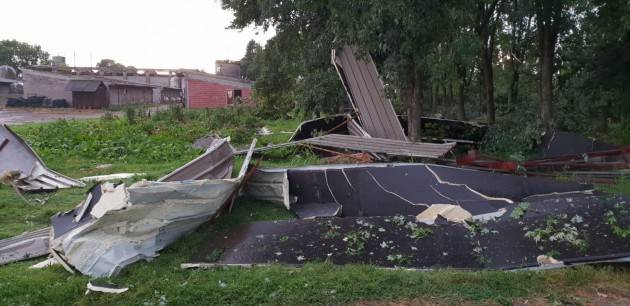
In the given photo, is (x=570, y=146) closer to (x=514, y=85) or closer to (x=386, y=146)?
(x=386, y=146)

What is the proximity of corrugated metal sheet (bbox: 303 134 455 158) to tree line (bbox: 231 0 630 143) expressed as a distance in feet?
2.59

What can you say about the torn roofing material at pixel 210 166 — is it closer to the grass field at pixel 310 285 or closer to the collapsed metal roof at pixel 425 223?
the collapsed metal roof at pixel 425 223

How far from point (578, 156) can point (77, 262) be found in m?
7.48

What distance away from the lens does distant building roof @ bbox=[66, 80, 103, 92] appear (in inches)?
1220

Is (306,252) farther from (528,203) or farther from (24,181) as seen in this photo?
(24,181)

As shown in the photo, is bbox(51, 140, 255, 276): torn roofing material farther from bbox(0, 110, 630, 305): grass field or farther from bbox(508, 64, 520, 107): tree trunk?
bbox(508, 64, 520, 107): tree trunk

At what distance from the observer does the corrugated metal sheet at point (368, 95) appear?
9.65 meters

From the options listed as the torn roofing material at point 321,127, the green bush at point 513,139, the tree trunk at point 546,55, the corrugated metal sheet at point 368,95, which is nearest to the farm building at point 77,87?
the torn roofing material at point 321,127

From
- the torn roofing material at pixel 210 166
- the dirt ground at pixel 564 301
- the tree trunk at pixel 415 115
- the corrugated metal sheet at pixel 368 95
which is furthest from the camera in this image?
the corrugated metal sheet at pixel 368 95

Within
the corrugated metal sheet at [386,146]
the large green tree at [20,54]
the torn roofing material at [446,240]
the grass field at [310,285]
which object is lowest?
the grass field at [310,285]

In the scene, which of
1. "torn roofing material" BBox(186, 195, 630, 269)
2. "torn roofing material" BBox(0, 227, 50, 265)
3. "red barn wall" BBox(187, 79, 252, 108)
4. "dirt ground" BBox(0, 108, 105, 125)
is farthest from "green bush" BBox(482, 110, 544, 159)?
"red barn wall" BBox(187, 79, 252, 108)

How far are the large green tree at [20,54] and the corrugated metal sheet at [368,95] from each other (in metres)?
60.5

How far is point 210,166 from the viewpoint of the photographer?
22.7ft

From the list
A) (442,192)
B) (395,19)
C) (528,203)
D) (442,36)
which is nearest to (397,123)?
(442,36)
